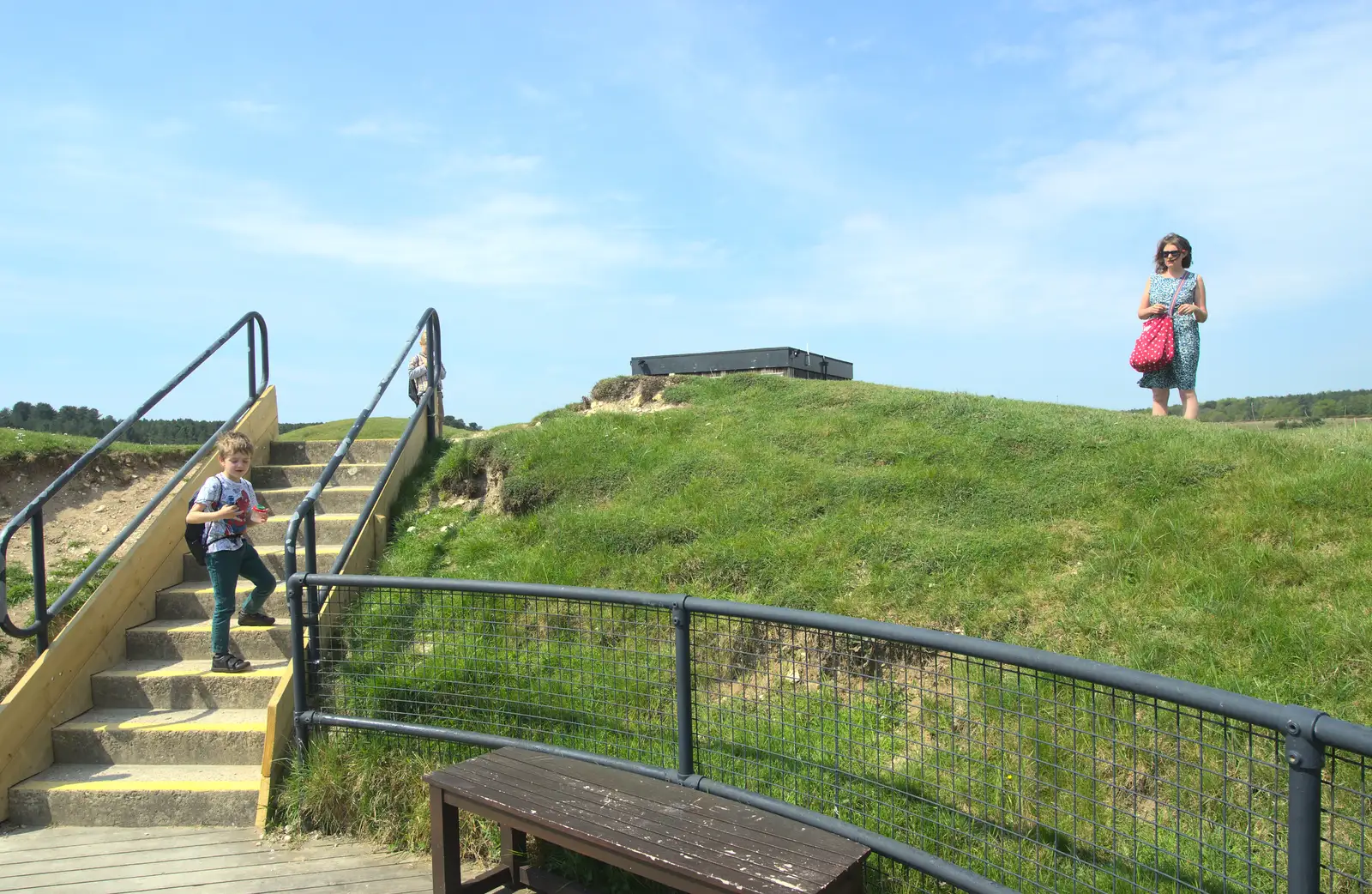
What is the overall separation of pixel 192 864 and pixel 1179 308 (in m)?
7.92

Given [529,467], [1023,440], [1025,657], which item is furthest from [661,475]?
[1025,657]

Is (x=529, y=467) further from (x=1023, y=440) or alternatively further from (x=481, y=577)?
(x=1023, y=440)

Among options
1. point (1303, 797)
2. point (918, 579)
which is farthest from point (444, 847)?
point (1303, 797)

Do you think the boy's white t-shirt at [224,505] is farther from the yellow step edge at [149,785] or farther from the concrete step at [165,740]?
the yellow step edge at [149,785]

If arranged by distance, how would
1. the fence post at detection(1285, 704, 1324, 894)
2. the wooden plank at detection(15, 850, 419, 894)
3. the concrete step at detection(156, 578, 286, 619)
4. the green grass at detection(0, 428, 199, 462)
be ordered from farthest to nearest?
the green grass at detection(0, 428, 199, 462) < the concrete step at detection(156, 578, 286, 619) < the wooden plank at detection(15, 850, 419, 894) < the fence post at detection(1285, 704, 1324, 894)

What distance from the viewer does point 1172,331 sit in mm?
7828

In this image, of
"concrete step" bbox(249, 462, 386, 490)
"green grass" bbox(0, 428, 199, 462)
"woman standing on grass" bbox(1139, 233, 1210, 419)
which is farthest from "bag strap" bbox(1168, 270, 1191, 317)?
"green grass" bbox(0, 428, 199, 462)

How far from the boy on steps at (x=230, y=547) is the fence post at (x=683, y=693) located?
3.42 metres

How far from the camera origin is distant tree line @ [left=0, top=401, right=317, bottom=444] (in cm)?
1220

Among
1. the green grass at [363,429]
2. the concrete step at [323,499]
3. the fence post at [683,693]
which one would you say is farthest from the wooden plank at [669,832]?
the green grass at [363,429]

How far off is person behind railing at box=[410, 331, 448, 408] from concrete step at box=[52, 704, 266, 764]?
427cm

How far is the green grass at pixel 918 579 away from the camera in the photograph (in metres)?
3.95

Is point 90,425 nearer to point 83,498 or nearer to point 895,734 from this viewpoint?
point 83,498

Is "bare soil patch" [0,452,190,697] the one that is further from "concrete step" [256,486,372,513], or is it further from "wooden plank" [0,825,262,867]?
"wooden plank" [0,825,262,867]
